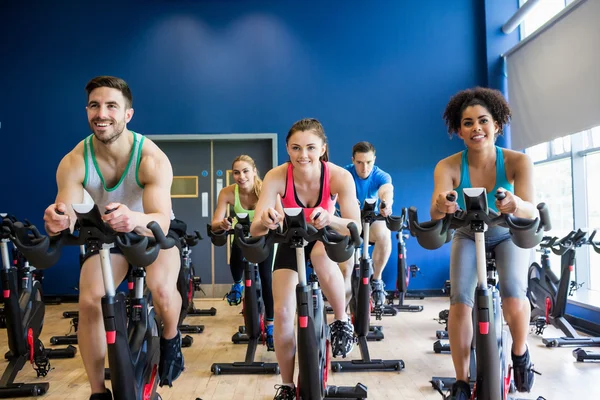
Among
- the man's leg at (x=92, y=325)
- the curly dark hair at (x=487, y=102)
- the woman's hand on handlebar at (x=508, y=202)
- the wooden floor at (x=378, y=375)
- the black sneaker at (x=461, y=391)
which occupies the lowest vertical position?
the wooden floor at (x=378, y=375)

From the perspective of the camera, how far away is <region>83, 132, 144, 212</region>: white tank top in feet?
7.85

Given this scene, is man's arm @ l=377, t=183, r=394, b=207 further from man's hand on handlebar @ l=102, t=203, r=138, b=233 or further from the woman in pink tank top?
man's hand on handlebar @ l=102, t=203, r=138, b=233

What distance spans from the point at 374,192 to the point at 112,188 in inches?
102

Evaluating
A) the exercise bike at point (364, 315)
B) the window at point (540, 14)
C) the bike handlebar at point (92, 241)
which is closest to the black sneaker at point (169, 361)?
the bike handlebar at point (92, 241)

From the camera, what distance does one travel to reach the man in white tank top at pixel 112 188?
7.14 feet

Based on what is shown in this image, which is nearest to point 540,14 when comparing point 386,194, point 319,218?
point 386,194

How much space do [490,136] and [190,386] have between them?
2291 millimetres

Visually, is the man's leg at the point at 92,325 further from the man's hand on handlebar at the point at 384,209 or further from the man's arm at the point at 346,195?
the man's hand on handlebar at the point at 384,209

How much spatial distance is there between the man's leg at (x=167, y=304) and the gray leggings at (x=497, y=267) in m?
1.34

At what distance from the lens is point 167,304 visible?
2.51 metres

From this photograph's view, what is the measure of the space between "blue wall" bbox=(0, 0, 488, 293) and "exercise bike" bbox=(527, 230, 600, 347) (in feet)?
7.87

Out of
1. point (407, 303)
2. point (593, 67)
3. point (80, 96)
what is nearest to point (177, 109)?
point (80, 96)

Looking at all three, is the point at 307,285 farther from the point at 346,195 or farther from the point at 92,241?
the point at 92,241

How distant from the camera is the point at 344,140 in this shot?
270 inches
